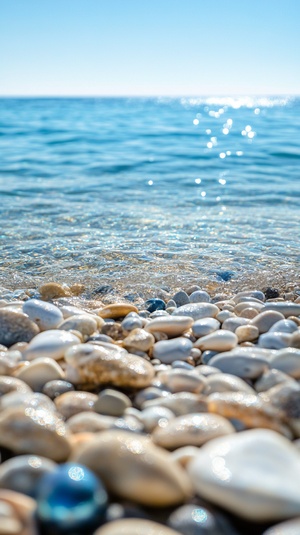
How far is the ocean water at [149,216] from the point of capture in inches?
161

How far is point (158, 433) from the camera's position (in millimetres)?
1665

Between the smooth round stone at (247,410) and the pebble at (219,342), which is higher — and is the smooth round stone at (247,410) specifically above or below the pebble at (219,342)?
above

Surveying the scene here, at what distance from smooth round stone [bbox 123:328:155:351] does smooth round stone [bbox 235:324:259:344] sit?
415 mm

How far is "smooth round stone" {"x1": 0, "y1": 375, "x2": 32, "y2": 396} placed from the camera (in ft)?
6.49

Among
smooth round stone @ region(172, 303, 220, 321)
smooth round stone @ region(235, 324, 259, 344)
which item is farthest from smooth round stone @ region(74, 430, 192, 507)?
smooth round stone @ region(172, 303, 220, 321)

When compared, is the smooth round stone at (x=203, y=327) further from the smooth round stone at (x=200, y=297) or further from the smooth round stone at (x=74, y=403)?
the smooth round stone at (x=74, y=403)

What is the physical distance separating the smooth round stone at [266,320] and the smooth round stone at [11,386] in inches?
46.8

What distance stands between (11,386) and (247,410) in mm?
800

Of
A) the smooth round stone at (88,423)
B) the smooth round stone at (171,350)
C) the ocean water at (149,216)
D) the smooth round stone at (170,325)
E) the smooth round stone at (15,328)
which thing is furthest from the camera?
the ocean water at (149,216)

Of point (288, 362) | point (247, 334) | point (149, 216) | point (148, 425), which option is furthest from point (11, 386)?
point (149, 216)

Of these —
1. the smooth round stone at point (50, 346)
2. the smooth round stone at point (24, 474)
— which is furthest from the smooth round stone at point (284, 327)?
the smooth round stone at point (24, 474)

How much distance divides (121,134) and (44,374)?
13964mm

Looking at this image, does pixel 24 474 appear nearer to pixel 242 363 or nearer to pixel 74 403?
pixel 74 403

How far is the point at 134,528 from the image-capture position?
1.24 meters
